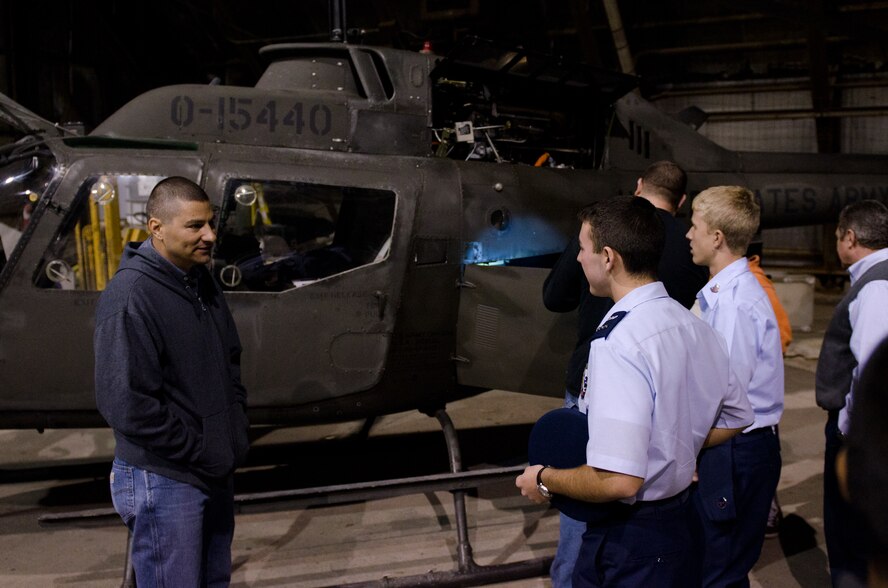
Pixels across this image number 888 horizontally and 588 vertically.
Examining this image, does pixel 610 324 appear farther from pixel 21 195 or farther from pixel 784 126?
pixel 784 126

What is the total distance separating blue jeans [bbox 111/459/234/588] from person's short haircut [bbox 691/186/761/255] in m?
2.02

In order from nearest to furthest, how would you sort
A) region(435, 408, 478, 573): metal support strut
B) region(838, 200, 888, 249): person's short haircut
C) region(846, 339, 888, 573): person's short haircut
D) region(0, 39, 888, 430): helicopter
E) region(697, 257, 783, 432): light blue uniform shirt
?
1. region(846, 339, 888, 573): person's short haircut
2. region(697, 257, 783, 432): light blue uniform shirt
3. region(838, 200, 888, 249): person's short haircut
4. region(435, 408, 478, 573): metal support strut
5. region(0, 39, 888, 430): helicopter

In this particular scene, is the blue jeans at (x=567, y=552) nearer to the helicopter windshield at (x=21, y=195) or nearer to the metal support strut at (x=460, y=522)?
the metal support strut at (x=460, y=522)

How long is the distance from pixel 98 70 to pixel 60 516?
37.3 ft

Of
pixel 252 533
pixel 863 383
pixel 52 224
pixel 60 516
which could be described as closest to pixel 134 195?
pixel 52 224

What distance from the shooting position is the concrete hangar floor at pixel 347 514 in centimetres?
382

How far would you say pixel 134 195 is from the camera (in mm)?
4027

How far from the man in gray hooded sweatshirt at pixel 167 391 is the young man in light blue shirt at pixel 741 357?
1.70 metres

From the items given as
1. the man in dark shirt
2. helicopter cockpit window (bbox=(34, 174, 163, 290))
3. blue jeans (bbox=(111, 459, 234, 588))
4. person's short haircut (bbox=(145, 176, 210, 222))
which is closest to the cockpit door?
helicopter cockpit window (bbox=(34, 174, 163, 290))

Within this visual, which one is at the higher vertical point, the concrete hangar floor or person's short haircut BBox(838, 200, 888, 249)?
person's short haircut BBox(838, 200, 888, 249)

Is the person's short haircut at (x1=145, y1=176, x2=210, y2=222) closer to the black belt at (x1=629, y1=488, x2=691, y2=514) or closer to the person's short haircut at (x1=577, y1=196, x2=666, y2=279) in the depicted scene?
the person's short haircut at (x1=577, y1=196, x2=666, y2=279)

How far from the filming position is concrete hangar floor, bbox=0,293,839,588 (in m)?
3.82

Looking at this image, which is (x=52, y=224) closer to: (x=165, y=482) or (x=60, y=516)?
(x=60, y=516)

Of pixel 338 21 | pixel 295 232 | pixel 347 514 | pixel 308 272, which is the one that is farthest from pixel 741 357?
pixel 338 21
